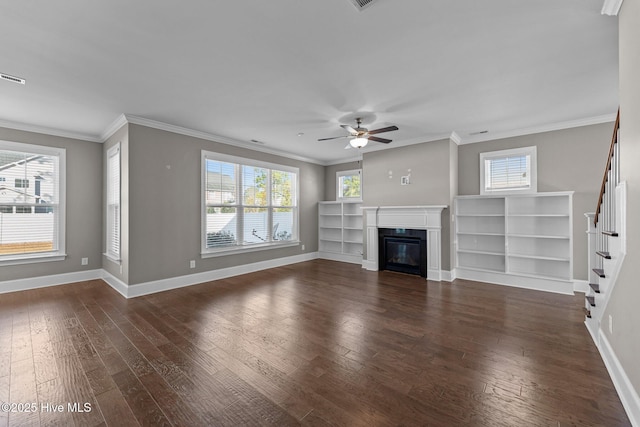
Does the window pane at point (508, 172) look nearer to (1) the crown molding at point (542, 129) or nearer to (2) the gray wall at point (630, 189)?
(1) the crown molding at point (542, 129)

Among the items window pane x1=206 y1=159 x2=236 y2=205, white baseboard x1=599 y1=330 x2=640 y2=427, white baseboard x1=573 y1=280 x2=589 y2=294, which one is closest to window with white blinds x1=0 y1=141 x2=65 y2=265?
window pane x1=206 y1=159 x2=236 y2=205

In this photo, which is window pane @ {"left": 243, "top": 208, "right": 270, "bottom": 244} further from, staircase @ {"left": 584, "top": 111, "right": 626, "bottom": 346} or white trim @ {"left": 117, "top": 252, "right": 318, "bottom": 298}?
staircase @ {"left": 584, "top": 111, "right": 626, "bottom": 346}

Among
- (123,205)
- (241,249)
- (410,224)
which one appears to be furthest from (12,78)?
(410,224)

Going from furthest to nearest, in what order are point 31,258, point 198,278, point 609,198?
point 198,278 < point 31,258 < point 609,198

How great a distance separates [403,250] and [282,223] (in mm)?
2906

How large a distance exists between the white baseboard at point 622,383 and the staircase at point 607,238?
21cm

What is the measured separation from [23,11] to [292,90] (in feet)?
7.34

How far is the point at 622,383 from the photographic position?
1.88m

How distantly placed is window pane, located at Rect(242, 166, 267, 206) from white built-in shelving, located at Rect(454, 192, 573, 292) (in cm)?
410

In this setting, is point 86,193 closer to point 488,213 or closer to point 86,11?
point 86,11

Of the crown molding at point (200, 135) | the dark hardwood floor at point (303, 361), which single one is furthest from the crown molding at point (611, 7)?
the crown molding at point (200, 135)

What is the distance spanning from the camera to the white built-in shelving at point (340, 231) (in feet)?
23.3

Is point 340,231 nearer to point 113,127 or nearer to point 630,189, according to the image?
point 113,127

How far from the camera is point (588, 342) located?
270 cm
